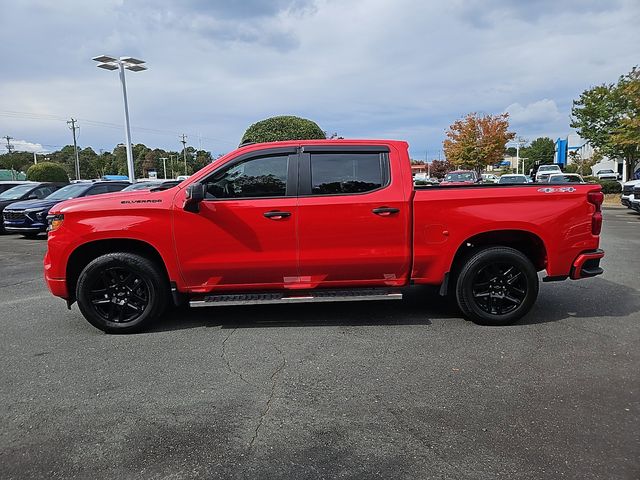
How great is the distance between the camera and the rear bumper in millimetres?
5008

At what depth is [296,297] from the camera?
16.0ft

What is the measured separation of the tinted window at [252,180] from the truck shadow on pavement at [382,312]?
4.75 feet

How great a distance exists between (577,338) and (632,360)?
0.60 m

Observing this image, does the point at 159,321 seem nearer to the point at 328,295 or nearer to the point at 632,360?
the point at 328,295

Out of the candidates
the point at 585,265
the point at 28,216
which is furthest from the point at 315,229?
the point at 28,216

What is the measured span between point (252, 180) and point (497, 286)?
9.38ft

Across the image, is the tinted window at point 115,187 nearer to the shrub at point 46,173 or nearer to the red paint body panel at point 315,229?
the red paint body panel at point 315,229

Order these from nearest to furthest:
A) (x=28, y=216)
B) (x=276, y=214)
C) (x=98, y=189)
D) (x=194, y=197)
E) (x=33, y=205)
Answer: (x=194, y=197) < (x=276, y=214) < (x=28, y=216) < (x=33, y=205) < (x=98, y=189)

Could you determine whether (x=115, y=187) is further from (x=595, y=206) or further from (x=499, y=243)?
(x=595, y=206)

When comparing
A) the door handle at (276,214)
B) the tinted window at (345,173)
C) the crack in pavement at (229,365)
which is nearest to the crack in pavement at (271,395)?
the crack in pavement at (229,365)

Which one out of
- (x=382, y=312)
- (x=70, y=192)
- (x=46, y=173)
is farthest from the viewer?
(x=46, y=173)

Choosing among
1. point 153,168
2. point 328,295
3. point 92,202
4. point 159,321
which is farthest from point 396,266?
point 153,168

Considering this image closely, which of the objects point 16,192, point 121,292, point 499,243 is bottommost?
point 121,292

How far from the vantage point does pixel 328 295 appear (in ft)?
16.1
